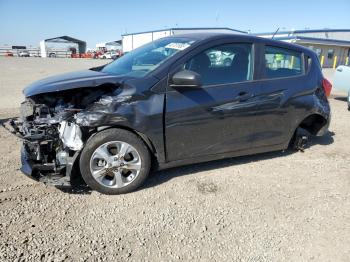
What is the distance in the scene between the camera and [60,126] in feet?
11.6

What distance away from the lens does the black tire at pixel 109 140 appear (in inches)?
136

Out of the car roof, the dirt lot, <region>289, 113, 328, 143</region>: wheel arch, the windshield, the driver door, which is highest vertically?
the car roof

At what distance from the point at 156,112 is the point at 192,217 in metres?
1.22

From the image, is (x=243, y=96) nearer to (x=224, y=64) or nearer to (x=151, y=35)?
(x=224, y=64)

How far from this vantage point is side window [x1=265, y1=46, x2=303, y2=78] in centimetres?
446

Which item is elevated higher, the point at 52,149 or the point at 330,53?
the point at 52,149

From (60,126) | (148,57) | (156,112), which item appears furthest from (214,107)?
(60,126)

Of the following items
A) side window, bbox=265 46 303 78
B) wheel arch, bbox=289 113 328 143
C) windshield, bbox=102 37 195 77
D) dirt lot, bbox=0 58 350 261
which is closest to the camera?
dirt lot, bbox=0 58 350 261

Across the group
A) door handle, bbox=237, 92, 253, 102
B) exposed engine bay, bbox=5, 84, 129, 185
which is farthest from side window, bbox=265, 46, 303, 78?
exposed engine bay, bbox=5, 84, 129, 185

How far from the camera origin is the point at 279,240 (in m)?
2.95

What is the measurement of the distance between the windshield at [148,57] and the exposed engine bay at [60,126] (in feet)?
1.74

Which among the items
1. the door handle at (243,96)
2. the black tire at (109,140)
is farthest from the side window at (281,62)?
the black tire at (109,140)

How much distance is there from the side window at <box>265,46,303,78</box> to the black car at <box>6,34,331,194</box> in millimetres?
18

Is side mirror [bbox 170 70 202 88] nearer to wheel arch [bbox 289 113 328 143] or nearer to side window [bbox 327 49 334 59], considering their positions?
wheel arch [bbox 289 113 328 143]
